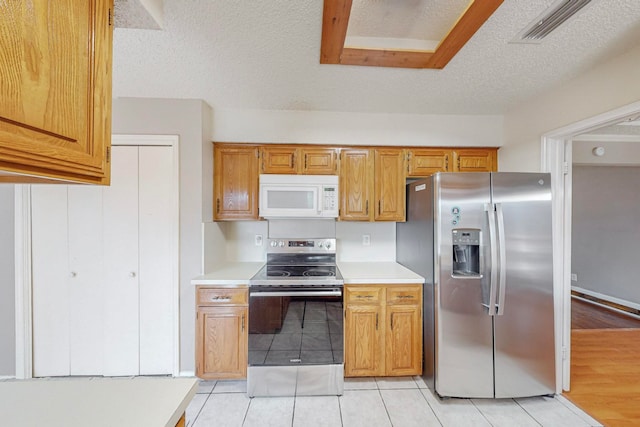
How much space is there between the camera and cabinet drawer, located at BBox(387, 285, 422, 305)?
236 cm

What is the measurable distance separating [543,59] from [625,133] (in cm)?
221

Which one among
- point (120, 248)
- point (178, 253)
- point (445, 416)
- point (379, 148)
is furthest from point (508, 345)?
point (120, 248)

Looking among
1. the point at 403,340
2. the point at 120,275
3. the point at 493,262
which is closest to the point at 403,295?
the point at 403,340

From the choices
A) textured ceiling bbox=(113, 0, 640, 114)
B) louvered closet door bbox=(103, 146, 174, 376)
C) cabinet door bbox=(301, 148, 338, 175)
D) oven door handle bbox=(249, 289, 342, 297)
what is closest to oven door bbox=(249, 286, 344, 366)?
oven door handle bbox=(249, 289, 342, 297)

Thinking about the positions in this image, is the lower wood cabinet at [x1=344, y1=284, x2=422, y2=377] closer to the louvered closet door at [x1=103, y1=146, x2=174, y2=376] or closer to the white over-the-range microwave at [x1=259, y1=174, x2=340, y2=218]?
the white over-the-range microwave at [x1=259, y1=174, x2=340, y2=218]

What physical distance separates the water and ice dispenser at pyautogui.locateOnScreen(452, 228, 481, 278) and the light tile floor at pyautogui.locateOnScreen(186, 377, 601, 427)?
39.8 inches

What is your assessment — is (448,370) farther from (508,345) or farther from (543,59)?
(543,59)

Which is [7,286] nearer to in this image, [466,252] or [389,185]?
[389,185]

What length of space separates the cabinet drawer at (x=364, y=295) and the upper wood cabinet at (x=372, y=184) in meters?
0.71

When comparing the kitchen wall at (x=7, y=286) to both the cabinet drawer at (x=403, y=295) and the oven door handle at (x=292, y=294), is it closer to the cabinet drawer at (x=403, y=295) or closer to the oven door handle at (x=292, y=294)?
the oven door handle at (x=292, y=294)

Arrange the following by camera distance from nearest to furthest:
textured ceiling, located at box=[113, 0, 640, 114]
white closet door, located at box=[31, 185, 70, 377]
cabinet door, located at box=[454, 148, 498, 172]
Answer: textured ceiling, located at box=[113, 0, 640, 114], white closet door, located at box=[31, 185, 70, 377], cabinet door, located at box=[454, 148, 498, 172]

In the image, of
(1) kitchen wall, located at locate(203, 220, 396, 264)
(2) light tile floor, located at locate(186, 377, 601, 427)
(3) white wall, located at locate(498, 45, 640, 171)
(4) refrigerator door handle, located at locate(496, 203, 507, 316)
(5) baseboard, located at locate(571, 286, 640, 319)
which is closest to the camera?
(3) white wall, located at locate(498, 45, 640, 171)

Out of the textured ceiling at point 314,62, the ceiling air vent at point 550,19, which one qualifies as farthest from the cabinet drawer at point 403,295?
the ceiling air vent at point 550,19

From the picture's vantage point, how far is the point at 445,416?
1.97 metres
